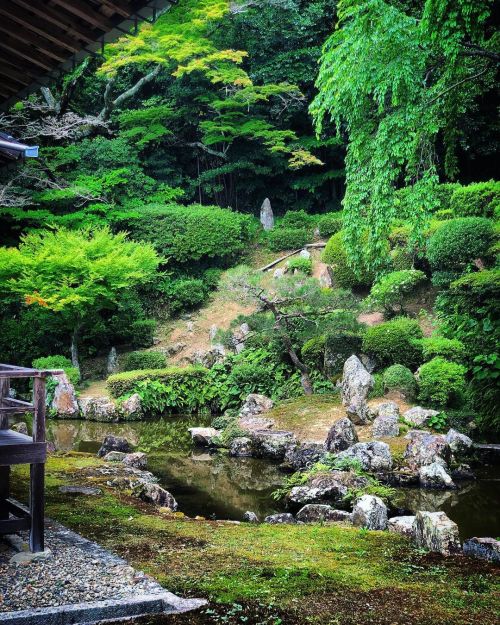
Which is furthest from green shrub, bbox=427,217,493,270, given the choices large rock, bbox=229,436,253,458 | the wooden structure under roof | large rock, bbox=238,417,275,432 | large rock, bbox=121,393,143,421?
the wooden structure under roof

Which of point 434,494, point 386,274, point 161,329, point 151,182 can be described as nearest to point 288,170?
point 151,182

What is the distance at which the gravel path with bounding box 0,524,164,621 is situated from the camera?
3775mm

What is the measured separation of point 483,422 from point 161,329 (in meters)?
11.5

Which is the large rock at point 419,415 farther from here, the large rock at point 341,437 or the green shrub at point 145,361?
the green shrub at point 145,361

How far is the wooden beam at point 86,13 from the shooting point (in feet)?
12.2

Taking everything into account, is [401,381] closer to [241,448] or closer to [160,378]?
[241,448]

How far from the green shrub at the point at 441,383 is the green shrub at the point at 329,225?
10.2 m

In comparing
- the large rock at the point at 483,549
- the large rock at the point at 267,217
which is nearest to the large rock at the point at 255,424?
the large rock at the point at 483,549

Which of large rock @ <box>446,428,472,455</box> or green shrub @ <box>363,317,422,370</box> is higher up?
green shrub @ <box>363,317,422,370</box>

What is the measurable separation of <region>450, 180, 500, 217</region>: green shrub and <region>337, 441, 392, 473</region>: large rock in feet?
27.0

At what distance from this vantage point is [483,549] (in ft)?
17.6

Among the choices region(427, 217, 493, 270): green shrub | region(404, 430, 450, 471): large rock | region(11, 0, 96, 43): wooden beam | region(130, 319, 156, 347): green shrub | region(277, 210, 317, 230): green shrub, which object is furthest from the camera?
region(277, 210, 317, 230): green shrub

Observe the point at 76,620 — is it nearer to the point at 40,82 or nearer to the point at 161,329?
the point at 40,82

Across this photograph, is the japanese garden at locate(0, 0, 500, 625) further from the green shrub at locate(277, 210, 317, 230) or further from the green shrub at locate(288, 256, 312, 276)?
the green shrub at locate(277, 210, 317, 230)
